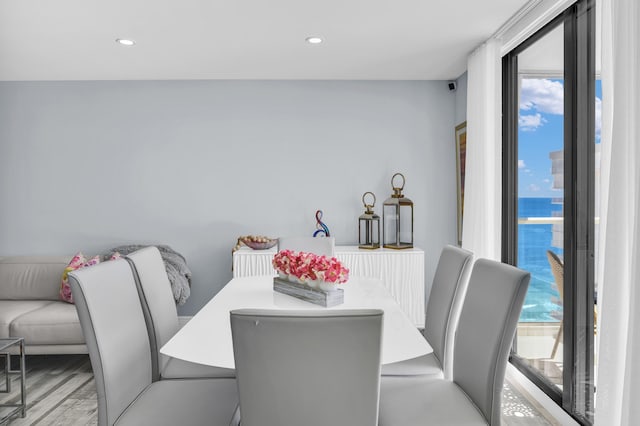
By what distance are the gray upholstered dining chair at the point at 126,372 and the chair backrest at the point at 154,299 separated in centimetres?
12

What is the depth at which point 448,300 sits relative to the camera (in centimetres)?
207

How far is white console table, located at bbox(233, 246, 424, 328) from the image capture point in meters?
3.95

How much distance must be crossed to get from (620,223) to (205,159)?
355 centimetres

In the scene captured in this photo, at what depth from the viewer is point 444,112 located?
14.3 ft

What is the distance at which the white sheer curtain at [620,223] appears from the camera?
160 centimetres

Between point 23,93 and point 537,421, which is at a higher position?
point 23,93

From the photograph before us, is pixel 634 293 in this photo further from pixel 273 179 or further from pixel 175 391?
pixel 273 179

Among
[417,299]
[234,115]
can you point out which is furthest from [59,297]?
[417,299]

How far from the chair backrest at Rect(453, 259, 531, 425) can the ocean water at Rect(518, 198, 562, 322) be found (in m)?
1.12

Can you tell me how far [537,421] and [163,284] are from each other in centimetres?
220

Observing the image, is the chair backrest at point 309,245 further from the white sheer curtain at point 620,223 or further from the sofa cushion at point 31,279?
the sofa cushion at point 31,279

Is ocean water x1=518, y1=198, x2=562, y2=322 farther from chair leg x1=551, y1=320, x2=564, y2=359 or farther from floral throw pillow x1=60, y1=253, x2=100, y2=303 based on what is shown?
floral throw pillow x1=60, y1=253, x2=100, y2=303

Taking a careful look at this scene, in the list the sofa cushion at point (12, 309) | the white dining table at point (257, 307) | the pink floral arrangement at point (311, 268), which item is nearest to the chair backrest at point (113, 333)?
the white dining table at point (257, 307)

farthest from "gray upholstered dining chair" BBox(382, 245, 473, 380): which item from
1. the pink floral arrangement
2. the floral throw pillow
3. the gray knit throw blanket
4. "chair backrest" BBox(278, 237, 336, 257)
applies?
the floral throw pillow
